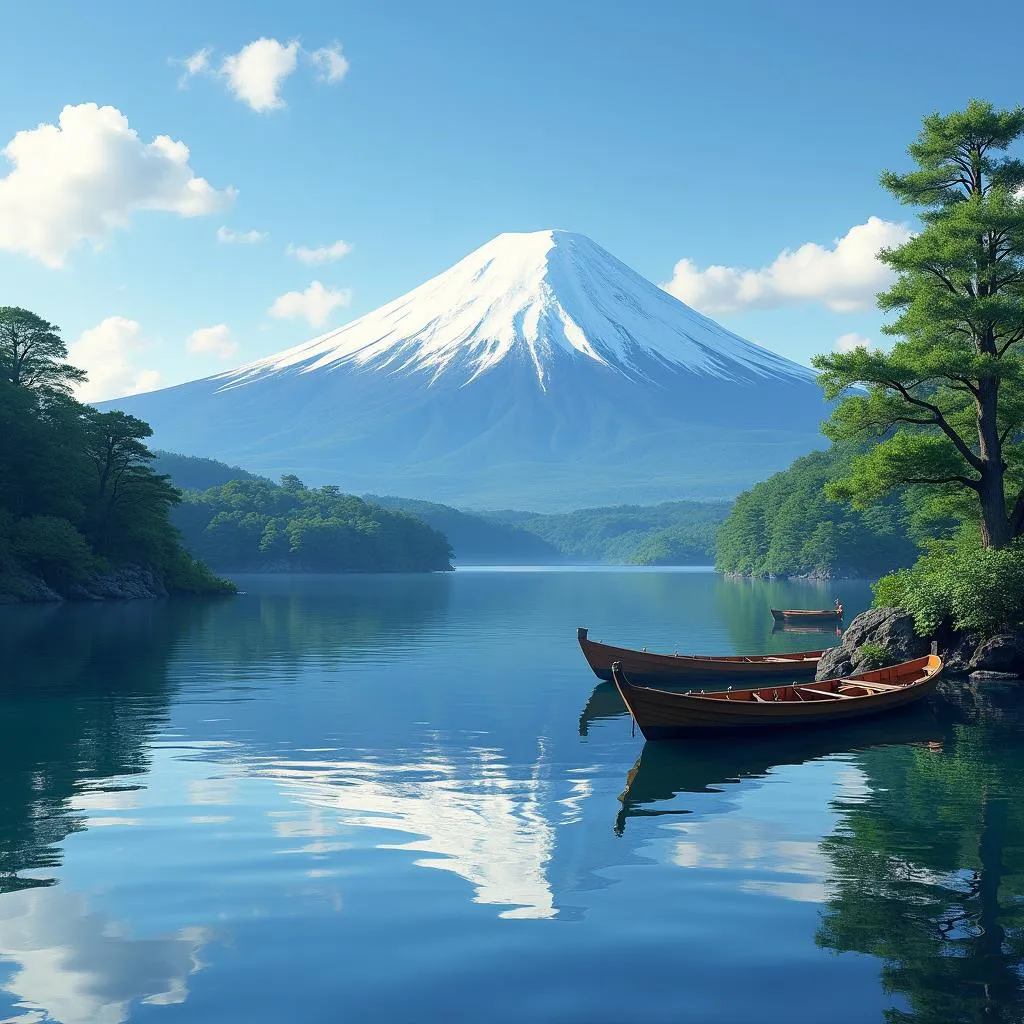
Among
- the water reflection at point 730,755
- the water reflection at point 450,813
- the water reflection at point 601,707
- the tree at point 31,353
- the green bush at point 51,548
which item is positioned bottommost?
the water reflection at point 601,707

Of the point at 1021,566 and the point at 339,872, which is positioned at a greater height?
the point at 1021,566

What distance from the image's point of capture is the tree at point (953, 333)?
29.5 metres

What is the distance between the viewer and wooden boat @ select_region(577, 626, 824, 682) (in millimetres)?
29047

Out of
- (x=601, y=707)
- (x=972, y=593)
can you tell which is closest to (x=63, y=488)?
(x=601, y=707)

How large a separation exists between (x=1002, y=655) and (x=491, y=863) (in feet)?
73.5

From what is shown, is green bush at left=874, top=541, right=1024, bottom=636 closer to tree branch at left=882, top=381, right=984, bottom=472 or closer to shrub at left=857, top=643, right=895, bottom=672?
shrub at left=857, top=643, right=895, bottom=672

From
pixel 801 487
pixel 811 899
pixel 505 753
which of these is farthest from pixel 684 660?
pixel 801 487

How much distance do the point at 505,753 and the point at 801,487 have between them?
371ft

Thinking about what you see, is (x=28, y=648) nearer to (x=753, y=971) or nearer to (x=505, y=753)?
(x=505, y=753)

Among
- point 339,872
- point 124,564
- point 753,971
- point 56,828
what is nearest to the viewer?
point 753,971

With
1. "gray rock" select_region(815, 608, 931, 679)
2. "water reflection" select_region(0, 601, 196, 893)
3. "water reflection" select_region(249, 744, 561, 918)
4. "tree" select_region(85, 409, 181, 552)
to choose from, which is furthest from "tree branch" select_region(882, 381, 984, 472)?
"tree" select_region(85, 409, 181, 552)

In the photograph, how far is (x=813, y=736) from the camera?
20.9 meters

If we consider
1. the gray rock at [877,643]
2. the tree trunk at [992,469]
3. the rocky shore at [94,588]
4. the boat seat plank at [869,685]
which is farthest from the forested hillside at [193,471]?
the boat seat plank at [869,685]

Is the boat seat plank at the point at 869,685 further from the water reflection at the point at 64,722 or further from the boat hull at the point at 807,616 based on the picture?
the boat hull at the point at 807,616
